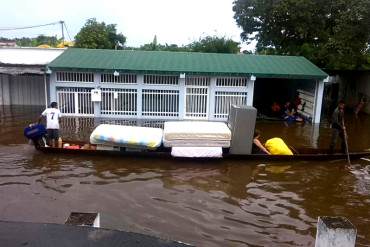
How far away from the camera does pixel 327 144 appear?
1549 cm

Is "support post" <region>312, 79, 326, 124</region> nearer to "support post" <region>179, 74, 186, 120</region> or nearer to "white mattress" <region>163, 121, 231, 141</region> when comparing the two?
"support post" <region>179, 74, 186, 120</region>

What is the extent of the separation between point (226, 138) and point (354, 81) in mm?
18714

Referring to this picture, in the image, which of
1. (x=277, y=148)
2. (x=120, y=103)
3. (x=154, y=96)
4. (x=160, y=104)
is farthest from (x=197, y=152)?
(x=120, y=103)

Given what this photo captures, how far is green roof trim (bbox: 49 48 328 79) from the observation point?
1906 cm

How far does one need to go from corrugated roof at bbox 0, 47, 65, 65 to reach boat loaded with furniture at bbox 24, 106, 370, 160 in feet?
37.4

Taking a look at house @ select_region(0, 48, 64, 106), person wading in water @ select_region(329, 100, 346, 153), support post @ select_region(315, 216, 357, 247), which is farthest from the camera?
house @ select_region(0, 48, 64, 106)

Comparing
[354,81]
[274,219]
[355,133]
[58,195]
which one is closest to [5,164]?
[58,195]

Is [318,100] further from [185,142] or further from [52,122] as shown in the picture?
[52,122]

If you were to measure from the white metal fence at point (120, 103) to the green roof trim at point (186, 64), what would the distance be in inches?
50.0

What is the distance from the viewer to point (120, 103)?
19875 millimetres

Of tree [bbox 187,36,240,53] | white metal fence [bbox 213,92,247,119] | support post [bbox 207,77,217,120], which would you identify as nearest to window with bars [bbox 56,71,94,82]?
support post [bbox 207,77,217,120]

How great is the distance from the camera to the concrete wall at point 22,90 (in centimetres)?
2347

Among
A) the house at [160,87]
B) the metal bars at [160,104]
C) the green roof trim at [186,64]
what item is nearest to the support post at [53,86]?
the house at [160,87]

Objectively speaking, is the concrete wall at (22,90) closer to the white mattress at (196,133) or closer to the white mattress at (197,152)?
the white mattress at (196,133)
